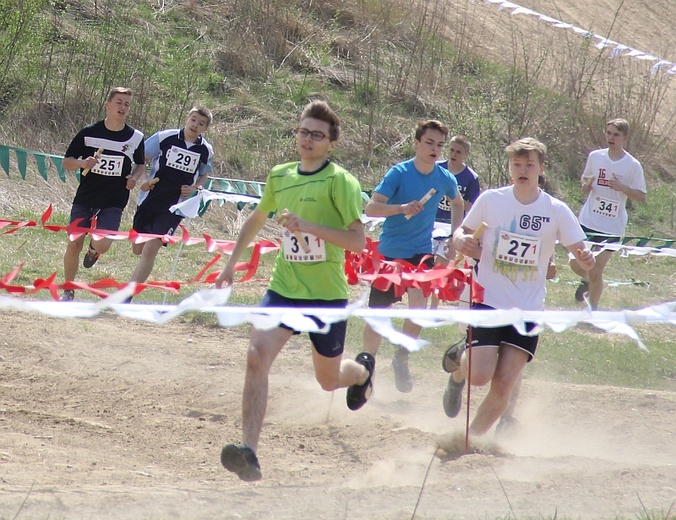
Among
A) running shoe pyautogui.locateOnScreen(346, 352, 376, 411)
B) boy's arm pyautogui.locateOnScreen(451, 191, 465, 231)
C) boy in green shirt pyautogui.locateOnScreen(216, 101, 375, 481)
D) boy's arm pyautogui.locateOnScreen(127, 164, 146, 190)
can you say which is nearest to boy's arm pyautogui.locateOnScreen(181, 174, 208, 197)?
boy's arm pyautogui.locateOnScreen(127, 164, 146, 190)

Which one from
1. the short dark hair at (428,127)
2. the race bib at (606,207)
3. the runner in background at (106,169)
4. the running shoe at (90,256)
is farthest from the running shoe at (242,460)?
the race bib at (606,207)

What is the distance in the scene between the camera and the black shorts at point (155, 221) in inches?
375

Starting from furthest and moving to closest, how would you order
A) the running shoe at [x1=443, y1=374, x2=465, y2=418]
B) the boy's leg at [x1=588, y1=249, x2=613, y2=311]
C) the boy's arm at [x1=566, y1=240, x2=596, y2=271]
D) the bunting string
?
the bunting string < the boy's leg at [x1=588, y1=249, x2=613, y2=311] < the running shoe at [x1=443, y1=374, x2=465, y2=418] < the boy's arm at [x1=566, y1=240, x2=596, y2=271]

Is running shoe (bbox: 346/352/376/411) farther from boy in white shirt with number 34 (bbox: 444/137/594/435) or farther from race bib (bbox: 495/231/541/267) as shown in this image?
race bib (bbox: 495/231/541/267)

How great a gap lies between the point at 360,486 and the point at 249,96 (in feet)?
45.4

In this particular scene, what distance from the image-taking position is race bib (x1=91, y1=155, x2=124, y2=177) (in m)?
9.14

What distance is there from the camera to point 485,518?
4238 millimetres

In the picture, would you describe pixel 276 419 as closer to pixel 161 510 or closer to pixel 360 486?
pixel 360 486

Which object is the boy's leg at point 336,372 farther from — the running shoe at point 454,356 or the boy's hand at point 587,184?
the boy's hand at point 587,184

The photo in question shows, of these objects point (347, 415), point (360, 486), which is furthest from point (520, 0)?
point (360, 486)

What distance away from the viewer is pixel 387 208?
23.3 feet

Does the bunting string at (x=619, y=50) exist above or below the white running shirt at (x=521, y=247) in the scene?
above

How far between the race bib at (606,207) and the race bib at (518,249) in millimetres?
5326

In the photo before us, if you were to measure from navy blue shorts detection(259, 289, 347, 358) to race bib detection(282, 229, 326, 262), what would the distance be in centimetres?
23
